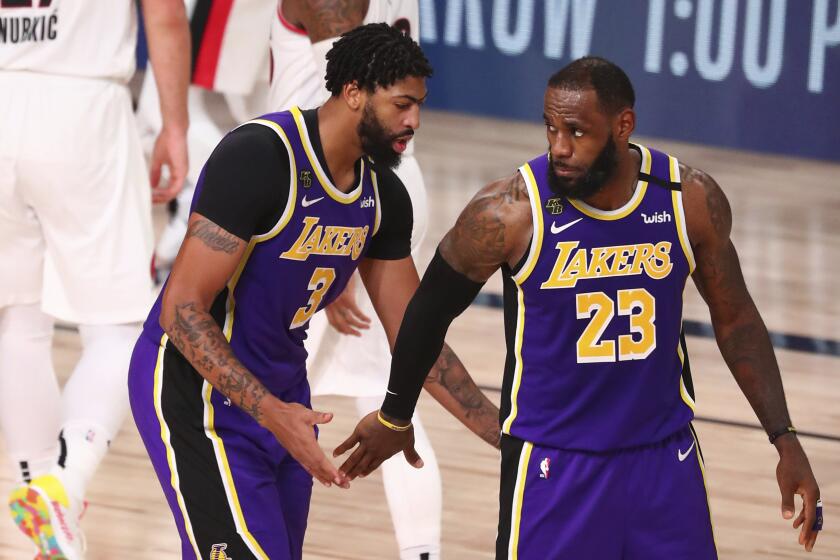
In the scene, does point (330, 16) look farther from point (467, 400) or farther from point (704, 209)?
point (704, 209)

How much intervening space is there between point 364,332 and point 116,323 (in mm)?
680

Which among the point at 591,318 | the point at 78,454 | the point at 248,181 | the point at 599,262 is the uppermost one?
the point at 248,181

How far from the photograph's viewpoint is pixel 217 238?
9.95 ft

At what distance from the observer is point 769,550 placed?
4.62m

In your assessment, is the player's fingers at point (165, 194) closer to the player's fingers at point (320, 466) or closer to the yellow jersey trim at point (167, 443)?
the yellow jersey trim at point (167, 443)

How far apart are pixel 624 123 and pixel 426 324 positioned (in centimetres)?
54

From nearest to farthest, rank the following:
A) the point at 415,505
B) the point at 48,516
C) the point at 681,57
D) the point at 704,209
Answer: the point at 704,209
the point at 48,516
the point at 415,505
the point at 681,57

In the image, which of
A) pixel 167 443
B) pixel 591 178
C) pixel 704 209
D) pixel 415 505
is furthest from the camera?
pixel 415 505

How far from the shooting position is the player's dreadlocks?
3.12 m

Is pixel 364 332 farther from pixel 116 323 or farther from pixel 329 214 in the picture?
pixel 329 214

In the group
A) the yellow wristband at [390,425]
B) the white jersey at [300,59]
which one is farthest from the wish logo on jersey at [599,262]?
the white jersey at [300,59]

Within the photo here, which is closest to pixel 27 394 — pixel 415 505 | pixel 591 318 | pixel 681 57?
pixel 415 505

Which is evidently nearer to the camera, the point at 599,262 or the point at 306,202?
the point at 599,262

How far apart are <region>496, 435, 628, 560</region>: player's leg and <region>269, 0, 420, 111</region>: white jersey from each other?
5.22 ft
